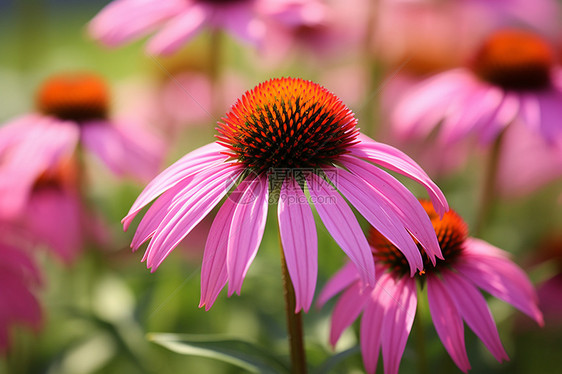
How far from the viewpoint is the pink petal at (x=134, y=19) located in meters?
1.18

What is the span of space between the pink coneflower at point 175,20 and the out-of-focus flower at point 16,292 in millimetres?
471

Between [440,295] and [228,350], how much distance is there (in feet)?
0.92

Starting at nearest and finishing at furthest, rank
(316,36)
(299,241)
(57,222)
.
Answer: (299,241) → (57,222) → (316,36)

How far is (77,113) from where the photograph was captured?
128cm

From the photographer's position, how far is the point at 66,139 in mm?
1163

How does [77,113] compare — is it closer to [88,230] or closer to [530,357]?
[88,230]

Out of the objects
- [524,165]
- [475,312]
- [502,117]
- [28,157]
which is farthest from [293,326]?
[524,165]

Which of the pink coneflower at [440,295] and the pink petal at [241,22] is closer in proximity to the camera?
the pink coneflower at [440,295]

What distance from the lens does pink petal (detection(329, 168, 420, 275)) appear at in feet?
1.99

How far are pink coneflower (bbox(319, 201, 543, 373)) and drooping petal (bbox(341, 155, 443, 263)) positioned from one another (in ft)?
0.27

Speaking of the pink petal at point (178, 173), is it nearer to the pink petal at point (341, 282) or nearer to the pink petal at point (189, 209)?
the pink petal at point (189, 209)

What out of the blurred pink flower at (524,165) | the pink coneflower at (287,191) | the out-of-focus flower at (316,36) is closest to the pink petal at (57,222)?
the pink coneflower at (287,191)

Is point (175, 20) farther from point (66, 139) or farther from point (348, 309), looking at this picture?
point (348, 309)

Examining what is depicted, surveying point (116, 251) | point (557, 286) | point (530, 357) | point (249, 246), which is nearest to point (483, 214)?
point (557, 286)
